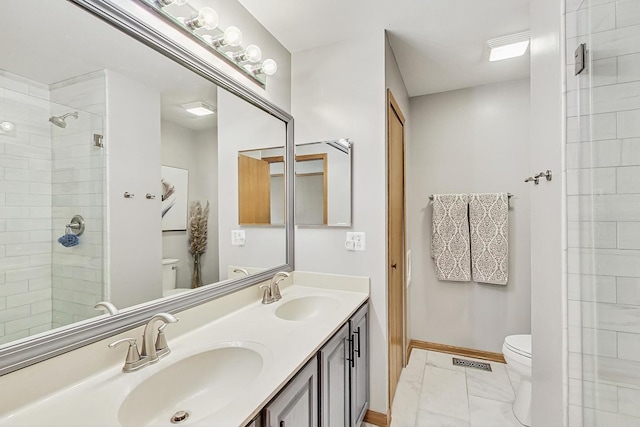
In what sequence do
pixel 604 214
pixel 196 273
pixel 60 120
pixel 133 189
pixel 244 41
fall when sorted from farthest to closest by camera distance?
pixel 244 41 < pixel 196 273 < pixel 133 189 < pixel 604 214 < pixel 60 120

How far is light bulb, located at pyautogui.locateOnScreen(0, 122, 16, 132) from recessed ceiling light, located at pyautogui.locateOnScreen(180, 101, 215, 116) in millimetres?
591

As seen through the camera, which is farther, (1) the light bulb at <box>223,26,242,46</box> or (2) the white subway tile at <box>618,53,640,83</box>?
(1) the light bulb at <box>223,26,242,46</box>

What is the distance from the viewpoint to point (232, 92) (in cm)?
147

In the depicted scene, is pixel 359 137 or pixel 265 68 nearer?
pixel 265 68

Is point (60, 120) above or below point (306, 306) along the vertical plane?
above

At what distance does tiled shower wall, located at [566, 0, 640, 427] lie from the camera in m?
0.86

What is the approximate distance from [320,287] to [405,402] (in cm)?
100

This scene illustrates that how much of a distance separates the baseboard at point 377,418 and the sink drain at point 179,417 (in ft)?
4.18

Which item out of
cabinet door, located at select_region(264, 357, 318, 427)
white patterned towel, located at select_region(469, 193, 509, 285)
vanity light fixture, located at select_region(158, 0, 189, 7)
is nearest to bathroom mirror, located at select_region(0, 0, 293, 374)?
vanity light fixture, located at select_region(158, 0, 189, 7)

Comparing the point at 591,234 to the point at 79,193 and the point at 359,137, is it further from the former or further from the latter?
the point at 79,193

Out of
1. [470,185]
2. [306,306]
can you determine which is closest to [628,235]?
[306,306]

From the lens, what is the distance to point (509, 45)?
1889mm

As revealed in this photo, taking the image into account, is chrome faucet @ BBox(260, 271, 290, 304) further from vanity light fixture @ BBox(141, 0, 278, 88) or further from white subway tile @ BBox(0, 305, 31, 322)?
vanity light fixture @ BBox(141, 0, 278, 88)

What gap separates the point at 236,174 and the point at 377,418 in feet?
5.52
